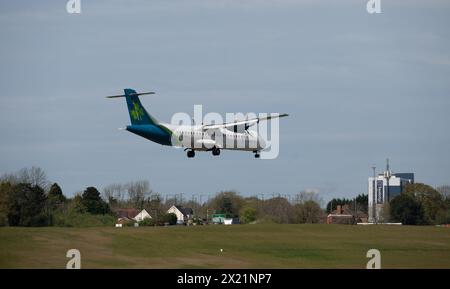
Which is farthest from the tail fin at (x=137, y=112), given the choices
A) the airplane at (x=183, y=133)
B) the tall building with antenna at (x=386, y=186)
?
the tall building with antenna at (x=386, y=186)

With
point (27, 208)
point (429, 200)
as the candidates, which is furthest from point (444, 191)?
point (27, 208)

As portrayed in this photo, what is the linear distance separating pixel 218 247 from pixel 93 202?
2850 centimetres

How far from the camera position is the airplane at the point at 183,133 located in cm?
8600

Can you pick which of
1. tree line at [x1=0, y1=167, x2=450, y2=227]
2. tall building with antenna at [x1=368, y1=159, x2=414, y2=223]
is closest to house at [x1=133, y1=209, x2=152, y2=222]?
tree line at [x1=0, y1=167, x2=450, y2=227]

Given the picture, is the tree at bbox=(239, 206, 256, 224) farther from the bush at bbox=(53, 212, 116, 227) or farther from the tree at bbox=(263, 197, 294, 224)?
the bush at bbox=(53, 212, 116, 227)

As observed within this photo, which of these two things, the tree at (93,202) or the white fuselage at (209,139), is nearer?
the white fuselage at (209,139)

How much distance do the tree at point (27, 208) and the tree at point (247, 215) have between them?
17.3m

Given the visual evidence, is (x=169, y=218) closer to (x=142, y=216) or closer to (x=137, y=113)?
(x=142, y=216)

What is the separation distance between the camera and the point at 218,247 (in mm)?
69375

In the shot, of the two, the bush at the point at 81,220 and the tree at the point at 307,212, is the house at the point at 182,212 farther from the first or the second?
the tree at the point at 307,212

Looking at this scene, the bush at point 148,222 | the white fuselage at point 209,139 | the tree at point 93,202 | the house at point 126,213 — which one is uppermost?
the white fuselage at point 209,139

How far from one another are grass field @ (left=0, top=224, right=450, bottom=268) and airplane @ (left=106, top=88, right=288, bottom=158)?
10206 mm
